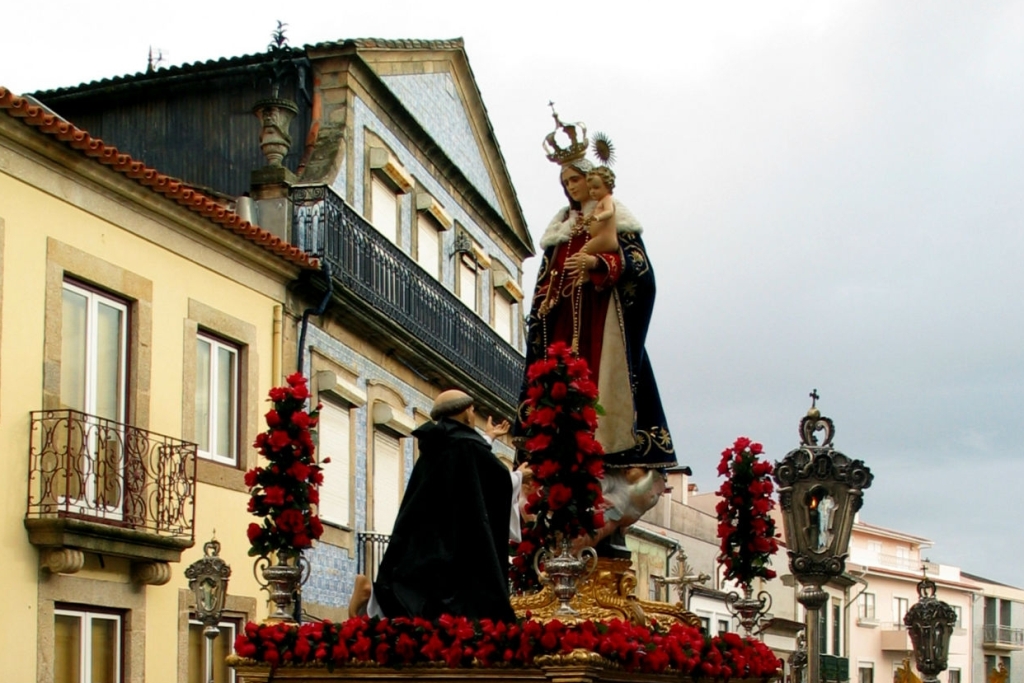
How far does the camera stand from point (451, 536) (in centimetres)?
756

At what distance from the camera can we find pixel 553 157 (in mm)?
8594

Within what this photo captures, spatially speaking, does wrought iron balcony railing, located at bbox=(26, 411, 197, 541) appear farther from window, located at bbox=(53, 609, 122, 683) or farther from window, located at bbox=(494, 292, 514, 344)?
window, located at bbox=(494, 292, 514, 344)

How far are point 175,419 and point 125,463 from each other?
1564 millimetres

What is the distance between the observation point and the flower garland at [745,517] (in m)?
9.26

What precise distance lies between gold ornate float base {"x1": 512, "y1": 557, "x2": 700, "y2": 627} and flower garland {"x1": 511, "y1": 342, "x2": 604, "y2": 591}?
0.48 m

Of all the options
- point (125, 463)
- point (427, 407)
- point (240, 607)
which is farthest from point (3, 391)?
point (427, 407)

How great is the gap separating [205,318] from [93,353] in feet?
6.67

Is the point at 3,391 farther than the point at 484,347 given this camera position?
No

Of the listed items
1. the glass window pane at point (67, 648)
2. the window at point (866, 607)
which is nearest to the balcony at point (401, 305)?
the glass window pane at point (67, 648)

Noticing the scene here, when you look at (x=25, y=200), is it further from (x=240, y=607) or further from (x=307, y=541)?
(x=307, y=541)

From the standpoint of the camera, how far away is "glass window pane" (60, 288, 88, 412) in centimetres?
1530

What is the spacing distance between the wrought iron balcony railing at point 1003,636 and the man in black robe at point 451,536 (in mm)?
63784

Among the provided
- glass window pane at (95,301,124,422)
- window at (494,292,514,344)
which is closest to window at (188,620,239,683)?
glass window pane at (95,301,124,422)

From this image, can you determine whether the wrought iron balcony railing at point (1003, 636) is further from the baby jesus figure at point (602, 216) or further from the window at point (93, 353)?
the baby jesus figure at point (602, 216)
